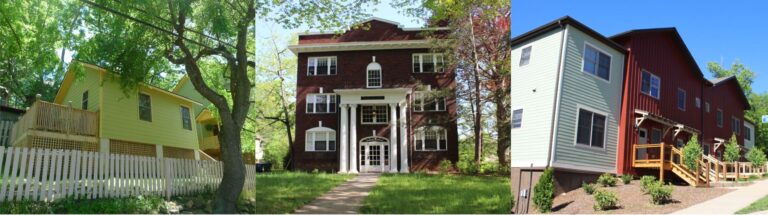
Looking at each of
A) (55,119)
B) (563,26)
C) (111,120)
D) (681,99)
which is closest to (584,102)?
(563,26)

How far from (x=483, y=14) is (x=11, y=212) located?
4247 millimetres

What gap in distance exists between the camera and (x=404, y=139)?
361 centimetres

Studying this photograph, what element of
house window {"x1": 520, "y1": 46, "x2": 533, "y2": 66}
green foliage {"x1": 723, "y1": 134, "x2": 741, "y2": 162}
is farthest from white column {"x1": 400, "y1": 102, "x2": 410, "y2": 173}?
green foliage {"x1": 723, "y1": 134, "x2": 741, "y2": 162}

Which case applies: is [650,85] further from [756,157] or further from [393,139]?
[756,157]

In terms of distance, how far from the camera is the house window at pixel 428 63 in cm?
360

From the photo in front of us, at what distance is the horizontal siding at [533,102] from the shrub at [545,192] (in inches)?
3.9

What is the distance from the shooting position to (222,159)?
186 inches

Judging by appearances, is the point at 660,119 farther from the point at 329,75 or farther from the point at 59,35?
the point at 59,35

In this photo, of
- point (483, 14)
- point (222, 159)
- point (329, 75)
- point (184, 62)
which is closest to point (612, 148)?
point (483, 14)

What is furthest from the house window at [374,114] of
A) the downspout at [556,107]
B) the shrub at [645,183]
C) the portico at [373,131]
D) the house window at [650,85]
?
the house window at [650,85]

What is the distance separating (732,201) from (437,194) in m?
4.53

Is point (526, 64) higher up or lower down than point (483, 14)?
lower down

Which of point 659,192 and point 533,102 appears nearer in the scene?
point 533,102

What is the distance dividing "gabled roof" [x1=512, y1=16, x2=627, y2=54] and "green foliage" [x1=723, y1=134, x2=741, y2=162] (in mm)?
3389
